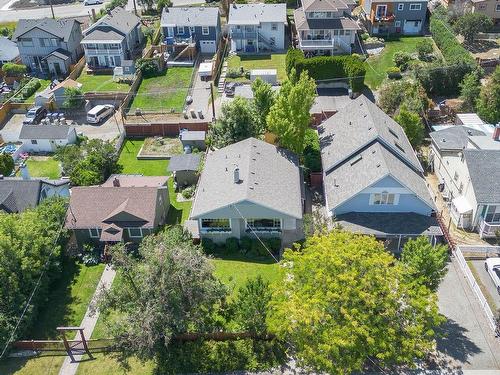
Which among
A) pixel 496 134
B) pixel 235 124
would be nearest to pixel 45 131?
pixel 235 124

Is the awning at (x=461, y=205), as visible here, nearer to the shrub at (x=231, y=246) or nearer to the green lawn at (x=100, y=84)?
the shrub at (x=231, y=246)

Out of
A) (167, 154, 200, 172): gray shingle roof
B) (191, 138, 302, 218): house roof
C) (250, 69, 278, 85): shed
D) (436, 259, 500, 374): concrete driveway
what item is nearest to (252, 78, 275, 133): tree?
(191, 138, 302, 218): house roof

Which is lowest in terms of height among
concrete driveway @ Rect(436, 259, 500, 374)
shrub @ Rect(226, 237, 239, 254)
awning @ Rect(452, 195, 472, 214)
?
concrete driveway @ Rect(436, 259, 500, 374)

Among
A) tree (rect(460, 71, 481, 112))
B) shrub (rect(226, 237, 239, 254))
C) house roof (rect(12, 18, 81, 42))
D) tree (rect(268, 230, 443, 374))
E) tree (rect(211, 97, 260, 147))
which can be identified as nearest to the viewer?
tree (rect(268, 230, 443, 374))

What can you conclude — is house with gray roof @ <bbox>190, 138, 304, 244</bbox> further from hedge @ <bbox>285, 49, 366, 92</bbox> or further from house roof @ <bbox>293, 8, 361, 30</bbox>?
house roof @ <bbox>293, 8, 361, 30</bbox>

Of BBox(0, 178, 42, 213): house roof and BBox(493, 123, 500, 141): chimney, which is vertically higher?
BBox(493, 123, 500, 141): chimney

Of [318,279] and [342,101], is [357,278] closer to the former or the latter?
[318,279]

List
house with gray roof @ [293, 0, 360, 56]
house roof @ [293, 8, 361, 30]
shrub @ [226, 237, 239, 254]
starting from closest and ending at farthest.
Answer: shrub @ [226, 237, 239, 254] < house with gray roof @ [293, 0, 360, 56] < house roof @ [293, 8, 361, 30]
